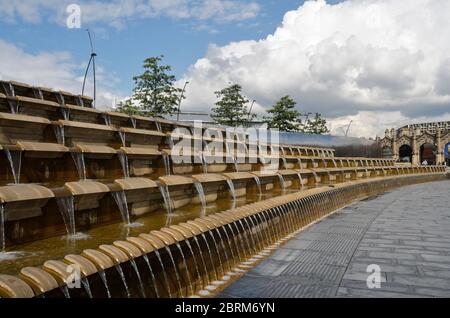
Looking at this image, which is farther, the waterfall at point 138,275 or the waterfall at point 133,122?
the waterfall at point 133,122

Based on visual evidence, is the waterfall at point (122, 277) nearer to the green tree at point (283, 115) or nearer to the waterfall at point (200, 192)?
the waterfall at point (200, 192)

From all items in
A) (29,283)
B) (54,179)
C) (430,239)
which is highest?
(54,179)

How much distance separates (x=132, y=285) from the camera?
454 cm

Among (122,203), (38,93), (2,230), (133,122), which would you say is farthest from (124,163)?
(38,93)

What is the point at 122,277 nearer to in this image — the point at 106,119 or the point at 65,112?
the point at 65,112

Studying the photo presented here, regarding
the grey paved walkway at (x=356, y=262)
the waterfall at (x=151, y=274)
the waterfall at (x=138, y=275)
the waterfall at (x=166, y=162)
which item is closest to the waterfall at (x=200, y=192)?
the waterfall at (x=166, y=162)

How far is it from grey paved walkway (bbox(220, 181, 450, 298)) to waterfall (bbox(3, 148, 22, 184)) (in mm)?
3876

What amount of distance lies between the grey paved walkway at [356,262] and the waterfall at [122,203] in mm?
2463

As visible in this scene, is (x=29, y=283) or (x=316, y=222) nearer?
(x=29, y=283)

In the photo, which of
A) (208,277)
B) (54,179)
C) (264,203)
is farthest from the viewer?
(264,203)

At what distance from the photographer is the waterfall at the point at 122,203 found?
7.27 metres
